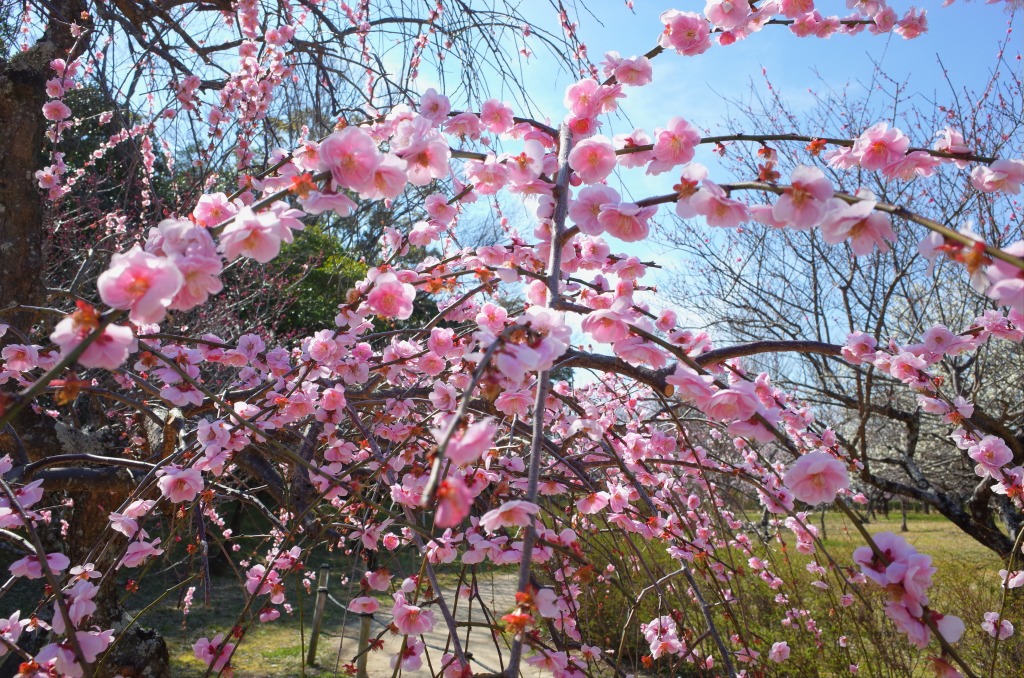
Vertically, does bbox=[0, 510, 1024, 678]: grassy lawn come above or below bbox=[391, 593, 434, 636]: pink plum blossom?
below

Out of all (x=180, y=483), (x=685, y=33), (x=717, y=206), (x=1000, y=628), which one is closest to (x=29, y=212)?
(x=180, y=483)

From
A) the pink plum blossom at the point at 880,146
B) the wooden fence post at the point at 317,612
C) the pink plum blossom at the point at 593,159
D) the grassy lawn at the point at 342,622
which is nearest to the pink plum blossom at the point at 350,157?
the pink plum blossom at the point at 593,159

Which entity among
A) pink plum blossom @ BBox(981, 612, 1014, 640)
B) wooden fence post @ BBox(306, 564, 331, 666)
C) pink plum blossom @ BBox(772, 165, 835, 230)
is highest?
pink plum blossom @ BBox(772, 165, 835, 230)

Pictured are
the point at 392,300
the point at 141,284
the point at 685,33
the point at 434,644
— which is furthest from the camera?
the point at 434,644

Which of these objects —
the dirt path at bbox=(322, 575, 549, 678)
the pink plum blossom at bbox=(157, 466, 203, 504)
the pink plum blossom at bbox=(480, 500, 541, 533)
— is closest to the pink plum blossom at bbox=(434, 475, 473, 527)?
the pink plum blossom at bbox=(480, 500, 541, 533)

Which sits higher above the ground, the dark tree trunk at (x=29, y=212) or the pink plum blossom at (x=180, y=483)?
the dark tree trunk at (x=29, y=212)

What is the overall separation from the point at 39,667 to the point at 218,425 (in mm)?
491

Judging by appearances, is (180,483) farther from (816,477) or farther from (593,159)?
A: (816,477)

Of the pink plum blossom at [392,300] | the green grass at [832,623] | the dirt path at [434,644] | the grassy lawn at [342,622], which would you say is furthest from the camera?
the dirt path at [434,644]

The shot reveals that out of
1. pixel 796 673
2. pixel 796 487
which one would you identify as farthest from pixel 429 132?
pixel 796 673

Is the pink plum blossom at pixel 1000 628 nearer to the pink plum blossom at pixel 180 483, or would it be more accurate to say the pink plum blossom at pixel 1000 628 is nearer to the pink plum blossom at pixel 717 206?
the pink plum blossom at pixel 717 206

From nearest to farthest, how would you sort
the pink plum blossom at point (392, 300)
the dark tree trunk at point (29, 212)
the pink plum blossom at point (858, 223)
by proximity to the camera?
the pink plum blossom at point (858, 223) < the pink plum blossom at point (392, 300) < the dark tree trunk at point (29, 212)

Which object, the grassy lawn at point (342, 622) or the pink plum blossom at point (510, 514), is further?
the grassy lawn at point (342, 622)

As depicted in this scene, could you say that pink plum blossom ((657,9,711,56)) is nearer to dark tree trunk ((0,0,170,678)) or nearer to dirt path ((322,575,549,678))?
dark tree trunk ((0,0,170,678))
